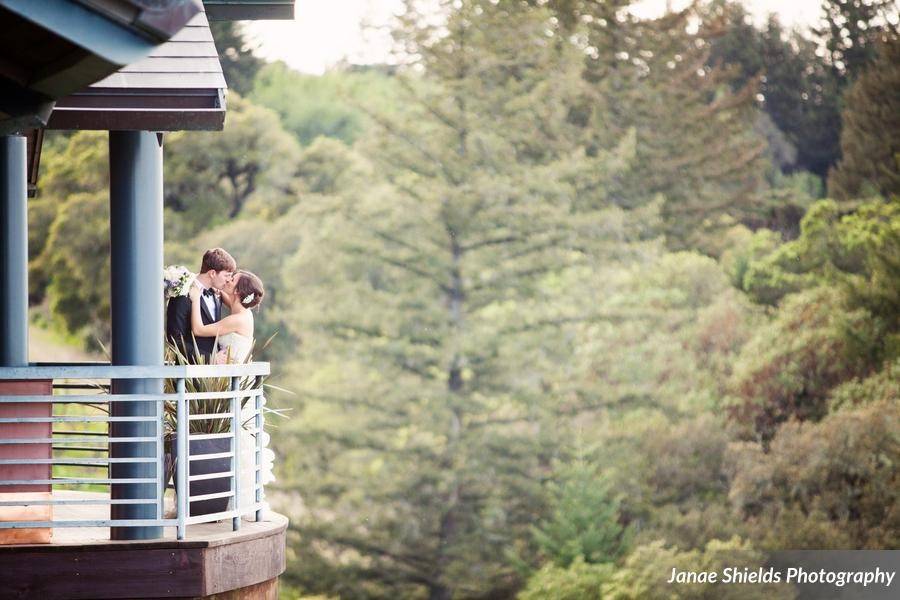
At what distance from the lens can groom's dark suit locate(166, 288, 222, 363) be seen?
628 cm

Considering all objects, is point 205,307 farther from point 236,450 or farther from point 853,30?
point 853,30

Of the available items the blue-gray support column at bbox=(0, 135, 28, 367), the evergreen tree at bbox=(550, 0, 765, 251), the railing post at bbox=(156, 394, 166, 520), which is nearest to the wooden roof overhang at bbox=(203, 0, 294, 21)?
the blue-gray support column at bbox=(0, 135, 28, 367)

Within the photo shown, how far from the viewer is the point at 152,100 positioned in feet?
18.4

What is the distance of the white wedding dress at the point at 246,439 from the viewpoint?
6.07m

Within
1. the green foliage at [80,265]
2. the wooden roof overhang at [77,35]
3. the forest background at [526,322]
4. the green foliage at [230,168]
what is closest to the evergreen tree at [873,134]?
the forest background at [526,322]

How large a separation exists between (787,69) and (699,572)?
1448cm

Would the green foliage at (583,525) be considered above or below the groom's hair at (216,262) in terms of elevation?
below

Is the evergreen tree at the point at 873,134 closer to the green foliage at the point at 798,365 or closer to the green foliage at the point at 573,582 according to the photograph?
the green foliage at the point at 798,365

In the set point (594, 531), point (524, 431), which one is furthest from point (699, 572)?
point (524, 431)

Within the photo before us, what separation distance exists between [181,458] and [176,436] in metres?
0.30

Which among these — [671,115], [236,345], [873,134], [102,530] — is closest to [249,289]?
[236,345]

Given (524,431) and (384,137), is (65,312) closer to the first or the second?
(384,137)

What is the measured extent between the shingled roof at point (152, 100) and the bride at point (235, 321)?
0.96 meters

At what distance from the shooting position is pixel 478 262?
70.8 feet
